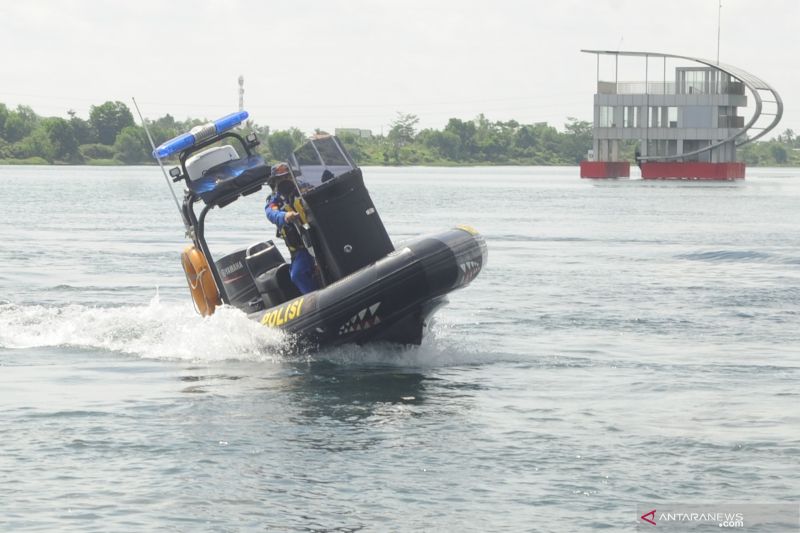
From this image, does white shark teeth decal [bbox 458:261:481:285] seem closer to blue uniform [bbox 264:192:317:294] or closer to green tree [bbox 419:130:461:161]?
blue uniform [bbox 264:192:317:294]

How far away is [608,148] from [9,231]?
6425 centimetres

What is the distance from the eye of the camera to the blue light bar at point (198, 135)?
47.2 feet

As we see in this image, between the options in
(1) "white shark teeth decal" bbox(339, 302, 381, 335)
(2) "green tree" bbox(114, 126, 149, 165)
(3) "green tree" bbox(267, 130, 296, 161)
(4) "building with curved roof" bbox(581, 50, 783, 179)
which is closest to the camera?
(1) "white shark teeth decal" bbox(339, 302, 381, 335)

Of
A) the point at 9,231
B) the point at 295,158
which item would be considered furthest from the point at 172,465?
the point at 9,231

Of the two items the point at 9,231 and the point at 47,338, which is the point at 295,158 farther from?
the point at 9,231

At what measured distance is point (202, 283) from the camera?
49.3ft

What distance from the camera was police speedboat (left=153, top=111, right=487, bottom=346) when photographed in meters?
13.7

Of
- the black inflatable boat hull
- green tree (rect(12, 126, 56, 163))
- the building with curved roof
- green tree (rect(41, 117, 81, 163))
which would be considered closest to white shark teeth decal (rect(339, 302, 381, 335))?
the black inflatable boat hull

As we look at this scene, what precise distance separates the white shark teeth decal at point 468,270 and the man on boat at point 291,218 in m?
1.52

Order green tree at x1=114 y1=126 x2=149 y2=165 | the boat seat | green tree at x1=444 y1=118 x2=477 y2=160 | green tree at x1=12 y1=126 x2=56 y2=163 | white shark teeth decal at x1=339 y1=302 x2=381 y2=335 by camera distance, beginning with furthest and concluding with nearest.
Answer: green tree at x1=444 y1=118 x2=477 y2=160 < green tree at x1=12 y1=126 x2=56 y2=163 < green tree at x1=114 y1=126 x2=149 y2=165 < the boat seat < white shark teeth decal at x1=339 y1=302 x2=381 y2=335

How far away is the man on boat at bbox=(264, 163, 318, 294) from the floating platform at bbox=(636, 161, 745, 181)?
77039mm

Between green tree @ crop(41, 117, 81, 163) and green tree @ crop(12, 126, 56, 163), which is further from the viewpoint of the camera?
green tree @ crop(12, 126, 56, 163)

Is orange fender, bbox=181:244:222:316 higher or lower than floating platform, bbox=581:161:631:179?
higher

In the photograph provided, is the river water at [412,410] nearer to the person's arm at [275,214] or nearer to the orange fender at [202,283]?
the orange fender at [202,283]
